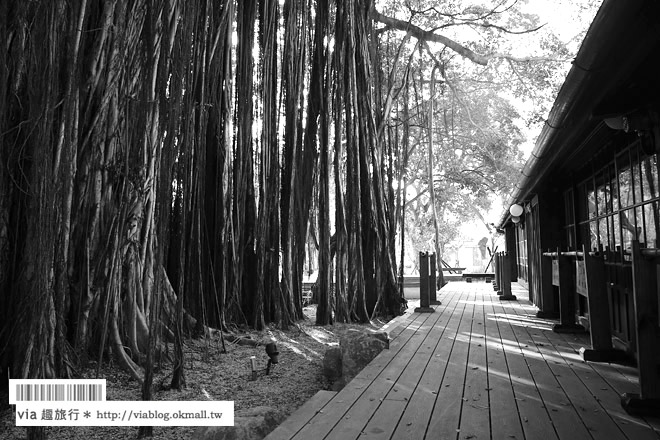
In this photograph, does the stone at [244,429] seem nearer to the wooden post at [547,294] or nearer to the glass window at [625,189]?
the glass window at [625,189]

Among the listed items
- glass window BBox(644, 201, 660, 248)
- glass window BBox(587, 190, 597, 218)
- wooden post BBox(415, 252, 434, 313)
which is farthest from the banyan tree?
glass window BBox(644, 201, 660, 248)

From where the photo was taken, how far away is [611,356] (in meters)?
2.68

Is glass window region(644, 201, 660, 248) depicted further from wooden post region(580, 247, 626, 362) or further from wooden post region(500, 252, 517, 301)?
wooden post region(500, 252, 517, 301)

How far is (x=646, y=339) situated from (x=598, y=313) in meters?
0.79

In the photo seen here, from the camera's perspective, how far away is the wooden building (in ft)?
5.53

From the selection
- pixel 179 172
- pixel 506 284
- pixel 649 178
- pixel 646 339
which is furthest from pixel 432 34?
pixel 646 339

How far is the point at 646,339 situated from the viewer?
1.87 m

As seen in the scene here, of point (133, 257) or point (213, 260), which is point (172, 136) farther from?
point (213, 260)

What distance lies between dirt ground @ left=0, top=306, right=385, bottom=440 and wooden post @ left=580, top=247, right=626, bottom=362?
174cm

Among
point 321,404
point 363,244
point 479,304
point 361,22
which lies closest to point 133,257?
point 321,404

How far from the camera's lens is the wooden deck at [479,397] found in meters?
1.68

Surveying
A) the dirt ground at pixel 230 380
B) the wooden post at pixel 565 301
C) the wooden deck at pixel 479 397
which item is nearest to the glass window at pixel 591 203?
the wooden post at pixel 565 301

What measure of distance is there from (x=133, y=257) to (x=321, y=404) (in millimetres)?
1487

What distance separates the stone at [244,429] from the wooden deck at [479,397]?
8.6 inches
